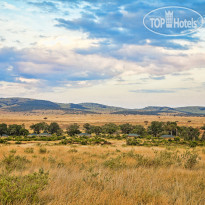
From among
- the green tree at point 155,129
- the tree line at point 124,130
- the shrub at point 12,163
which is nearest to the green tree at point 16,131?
the tree line at point 124,130

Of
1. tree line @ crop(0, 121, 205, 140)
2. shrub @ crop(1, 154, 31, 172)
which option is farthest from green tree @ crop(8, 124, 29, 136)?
shrub @ crop(1, 154, 31, 172)

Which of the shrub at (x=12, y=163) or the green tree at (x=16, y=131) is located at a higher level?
the shrub at (x=12, y=163)

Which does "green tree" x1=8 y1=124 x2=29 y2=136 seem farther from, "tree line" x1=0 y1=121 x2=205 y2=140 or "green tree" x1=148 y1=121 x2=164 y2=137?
"green tree" x1=148 y1=121 x2=164 y2=137

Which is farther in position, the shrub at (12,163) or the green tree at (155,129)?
the green tree at (155,129)

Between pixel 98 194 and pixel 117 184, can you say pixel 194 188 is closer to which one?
pixel 117 184

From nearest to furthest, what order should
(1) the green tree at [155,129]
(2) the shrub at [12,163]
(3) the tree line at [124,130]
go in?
(2) the shrub at [12,163] → (3) the tree line at [124,130] → (1) the green tree at [155,129]

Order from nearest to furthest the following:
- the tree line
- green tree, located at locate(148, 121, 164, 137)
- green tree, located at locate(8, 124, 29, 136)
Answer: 1. the tree line
2. green tree, located at locate(8, 124, 29, 136)
3. green tree, located at locate(148, 121, 164, 137)

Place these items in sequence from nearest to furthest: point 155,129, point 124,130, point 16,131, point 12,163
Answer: point 12,163
point 16,131
point 155,129
point 124,130

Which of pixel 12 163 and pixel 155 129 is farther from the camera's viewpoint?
pixel 155 129

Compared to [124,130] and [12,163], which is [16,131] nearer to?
[124,130]

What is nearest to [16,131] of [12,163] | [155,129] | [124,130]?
[124,130]

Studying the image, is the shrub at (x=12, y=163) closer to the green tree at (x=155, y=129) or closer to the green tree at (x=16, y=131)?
the green tree at (x=16, y=131)

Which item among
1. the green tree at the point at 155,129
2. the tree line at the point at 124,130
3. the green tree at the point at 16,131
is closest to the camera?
the tree line at the point at 124,130

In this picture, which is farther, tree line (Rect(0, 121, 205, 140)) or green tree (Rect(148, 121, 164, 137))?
green tree (Rect(148, 121, 164, 137))
